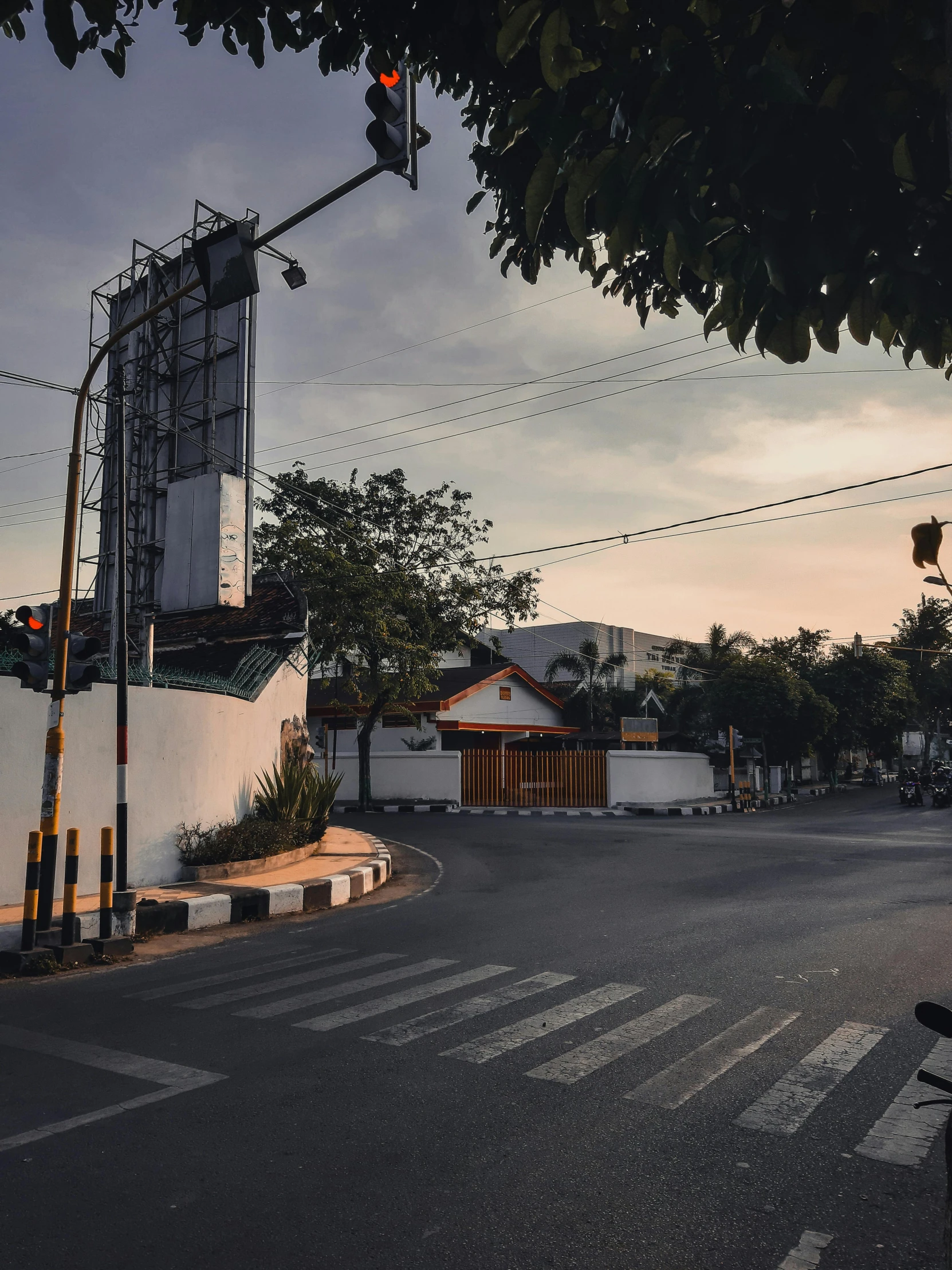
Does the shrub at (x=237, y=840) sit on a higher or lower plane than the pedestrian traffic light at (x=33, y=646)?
lower

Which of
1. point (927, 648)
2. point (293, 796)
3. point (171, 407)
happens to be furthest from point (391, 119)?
point (927, 648)

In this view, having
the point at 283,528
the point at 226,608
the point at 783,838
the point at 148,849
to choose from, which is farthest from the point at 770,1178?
the point at 283,528

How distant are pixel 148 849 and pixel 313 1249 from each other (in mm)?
8848

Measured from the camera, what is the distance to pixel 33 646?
8367 mm

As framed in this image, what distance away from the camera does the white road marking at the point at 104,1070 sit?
13.4ft

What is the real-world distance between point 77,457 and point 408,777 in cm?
2161

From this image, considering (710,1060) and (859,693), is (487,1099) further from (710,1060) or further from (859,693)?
(859,693)

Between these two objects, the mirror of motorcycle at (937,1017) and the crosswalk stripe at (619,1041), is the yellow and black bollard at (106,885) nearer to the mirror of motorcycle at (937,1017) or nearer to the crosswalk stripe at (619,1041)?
the crosswalk stripe at (619,1041)

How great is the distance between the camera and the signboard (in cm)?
Answer: 3072

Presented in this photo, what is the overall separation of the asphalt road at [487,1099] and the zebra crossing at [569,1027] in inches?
1.0

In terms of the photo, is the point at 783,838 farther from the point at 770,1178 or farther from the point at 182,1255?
the point at 182,1255

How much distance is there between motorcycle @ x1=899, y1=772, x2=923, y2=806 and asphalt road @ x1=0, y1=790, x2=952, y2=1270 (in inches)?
971

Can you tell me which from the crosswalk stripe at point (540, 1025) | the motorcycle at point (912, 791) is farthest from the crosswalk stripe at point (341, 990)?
the motorcycle at point (912, 791)

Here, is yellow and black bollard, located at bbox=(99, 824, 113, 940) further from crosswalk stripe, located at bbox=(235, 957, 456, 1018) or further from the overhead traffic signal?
the overhead traffic signal
